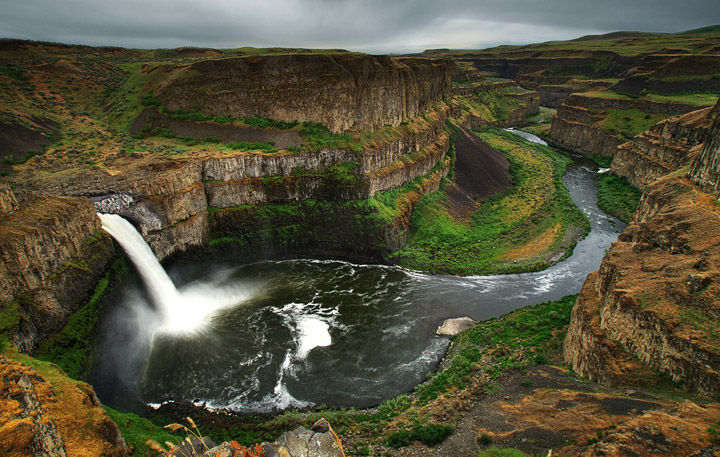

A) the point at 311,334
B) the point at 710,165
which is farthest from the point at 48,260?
the point at 710,165

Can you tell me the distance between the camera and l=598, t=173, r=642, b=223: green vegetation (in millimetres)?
44122

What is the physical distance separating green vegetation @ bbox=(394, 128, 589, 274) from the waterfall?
20.0 metres

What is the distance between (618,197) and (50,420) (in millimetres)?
58901

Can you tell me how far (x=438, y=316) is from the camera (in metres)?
26.9

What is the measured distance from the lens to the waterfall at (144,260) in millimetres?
25203

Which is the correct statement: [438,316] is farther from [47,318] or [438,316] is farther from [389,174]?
[47,318]

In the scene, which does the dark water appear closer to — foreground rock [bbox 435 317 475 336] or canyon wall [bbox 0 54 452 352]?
foreground rock [bbox 435 317 475 336]

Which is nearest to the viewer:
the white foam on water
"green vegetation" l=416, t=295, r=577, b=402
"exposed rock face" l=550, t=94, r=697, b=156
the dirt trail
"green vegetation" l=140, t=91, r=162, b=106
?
"green vegetation" l=416, t=295, r=577, b=402

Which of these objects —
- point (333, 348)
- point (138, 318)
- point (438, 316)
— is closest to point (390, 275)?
point (438, 316)

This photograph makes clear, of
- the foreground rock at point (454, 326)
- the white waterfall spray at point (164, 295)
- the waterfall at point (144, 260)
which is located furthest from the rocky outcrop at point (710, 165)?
the waterfall at point (144, 260)

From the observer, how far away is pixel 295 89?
38.1 metres

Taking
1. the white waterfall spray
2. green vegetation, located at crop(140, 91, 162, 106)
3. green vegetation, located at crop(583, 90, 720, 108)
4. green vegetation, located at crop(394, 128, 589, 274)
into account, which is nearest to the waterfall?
the white waterfall spray

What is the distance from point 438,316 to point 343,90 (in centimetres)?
2478

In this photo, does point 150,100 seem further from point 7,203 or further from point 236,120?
point 7,203
